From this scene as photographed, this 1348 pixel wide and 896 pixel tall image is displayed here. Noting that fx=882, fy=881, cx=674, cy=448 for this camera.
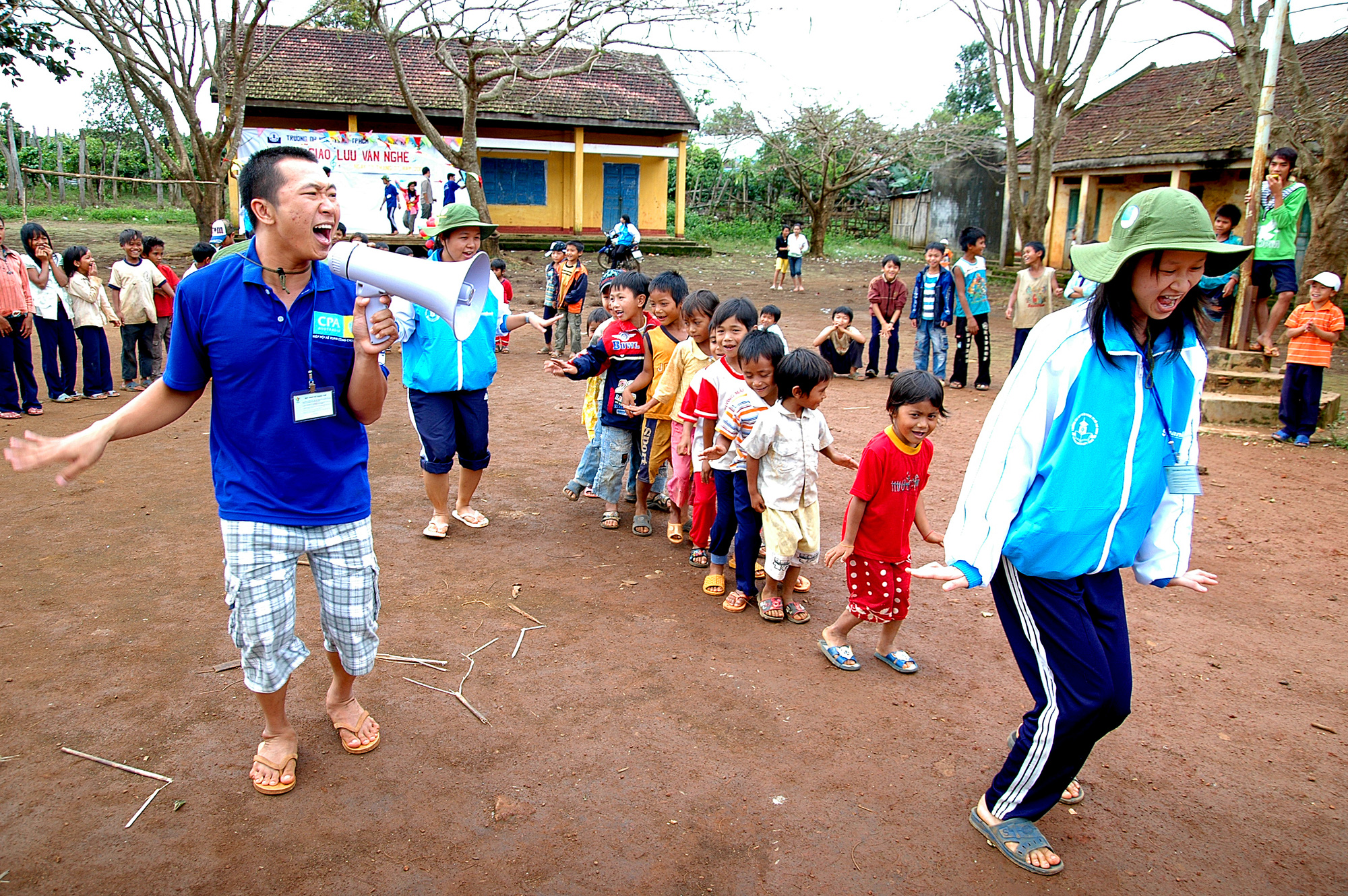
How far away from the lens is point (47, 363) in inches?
350

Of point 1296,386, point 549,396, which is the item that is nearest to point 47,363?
point 549,396

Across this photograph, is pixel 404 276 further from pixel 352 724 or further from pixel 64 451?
pixel 352 724

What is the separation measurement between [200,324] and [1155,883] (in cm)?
329

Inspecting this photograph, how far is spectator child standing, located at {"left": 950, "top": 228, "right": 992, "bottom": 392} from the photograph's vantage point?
10.2 m

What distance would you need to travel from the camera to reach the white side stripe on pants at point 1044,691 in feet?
8.12

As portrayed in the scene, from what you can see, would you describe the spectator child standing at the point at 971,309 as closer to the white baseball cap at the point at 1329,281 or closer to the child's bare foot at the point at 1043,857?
the white baseball cap at the point at 1329,281

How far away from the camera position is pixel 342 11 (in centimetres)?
1775

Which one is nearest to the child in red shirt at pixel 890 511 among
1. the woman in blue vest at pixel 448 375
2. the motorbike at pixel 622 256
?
the woman in blue vest at pixel 448 375

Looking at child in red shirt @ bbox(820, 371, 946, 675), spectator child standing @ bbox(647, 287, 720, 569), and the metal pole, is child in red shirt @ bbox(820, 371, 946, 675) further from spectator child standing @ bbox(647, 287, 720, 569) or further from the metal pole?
the metal pole

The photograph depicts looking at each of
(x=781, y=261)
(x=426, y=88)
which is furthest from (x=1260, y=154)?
(x=426, y=88)

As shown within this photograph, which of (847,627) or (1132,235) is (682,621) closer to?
(847,627)

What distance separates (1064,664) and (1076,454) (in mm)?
581

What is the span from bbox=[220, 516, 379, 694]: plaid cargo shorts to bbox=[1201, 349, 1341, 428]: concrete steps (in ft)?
25.5

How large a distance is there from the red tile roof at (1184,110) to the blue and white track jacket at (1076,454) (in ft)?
54.5
